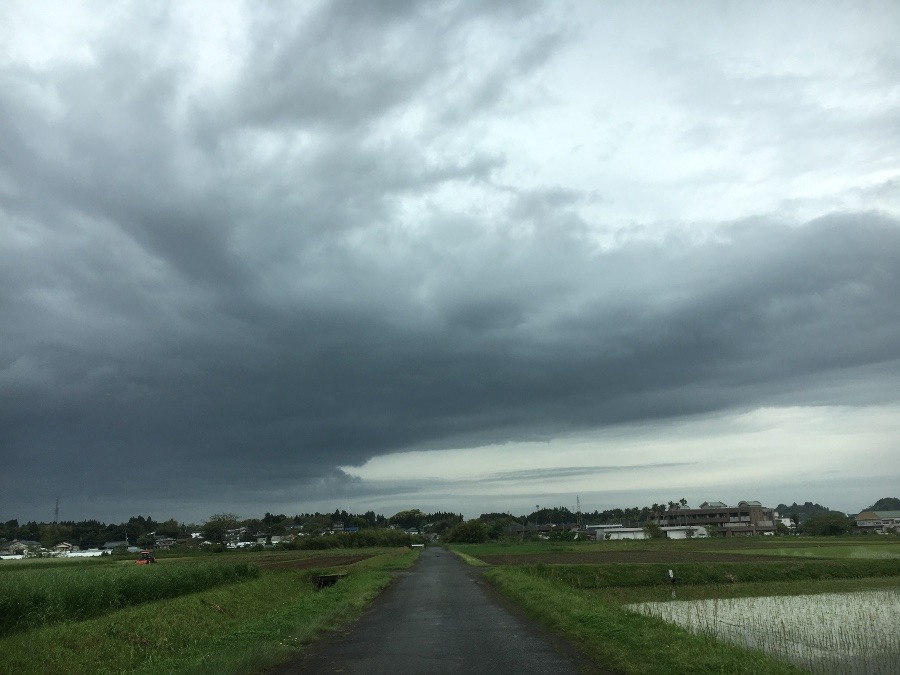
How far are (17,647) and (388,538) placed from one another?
166763mm

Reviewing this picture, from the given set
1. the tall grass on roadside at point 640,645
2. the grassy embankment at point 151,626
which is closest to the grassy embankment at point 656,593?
the tall grass on roadside at point 640,645

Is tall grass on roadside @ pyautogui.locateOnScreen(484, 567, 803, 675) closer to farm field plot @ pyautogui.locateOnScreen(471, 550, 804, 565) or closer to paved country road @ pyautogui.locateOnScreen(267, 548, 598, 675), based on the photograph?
paved country road @ pyautogui.locateOnScreen(267, 548, 598, 675)

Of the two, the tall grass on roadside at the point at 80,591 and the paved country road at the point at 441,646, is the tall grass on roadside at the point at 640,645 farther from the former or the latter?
the tall grass on roadside at the point at 80,591

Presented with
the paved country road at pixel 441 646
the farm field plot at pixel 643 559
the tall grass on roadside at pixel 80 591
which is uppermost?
the tall grass on roadside at pixel 80 591

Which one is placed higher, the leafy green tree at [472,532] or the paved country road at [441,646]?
the leafy green tree at [472,532]

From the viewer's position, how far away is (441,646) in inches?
691

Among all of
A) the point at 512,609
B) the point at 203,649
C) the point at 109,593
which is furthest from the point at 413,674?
the point at 109,593

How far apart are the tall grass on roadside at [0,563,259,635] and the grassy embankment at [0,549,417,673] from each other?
47mm

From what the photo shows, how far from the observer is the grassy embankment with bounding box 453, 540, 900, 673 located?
14602mm

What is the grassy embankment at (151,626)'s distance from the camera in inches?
670

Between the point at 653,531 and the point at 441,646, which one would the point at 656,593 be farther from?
the point at 653,531

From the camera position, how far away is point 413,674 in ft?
45.7

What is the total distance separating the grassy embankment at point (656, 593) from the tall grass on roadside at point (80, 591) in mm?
15734

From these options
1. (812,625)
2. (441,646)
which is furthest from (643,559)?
(441,646)
